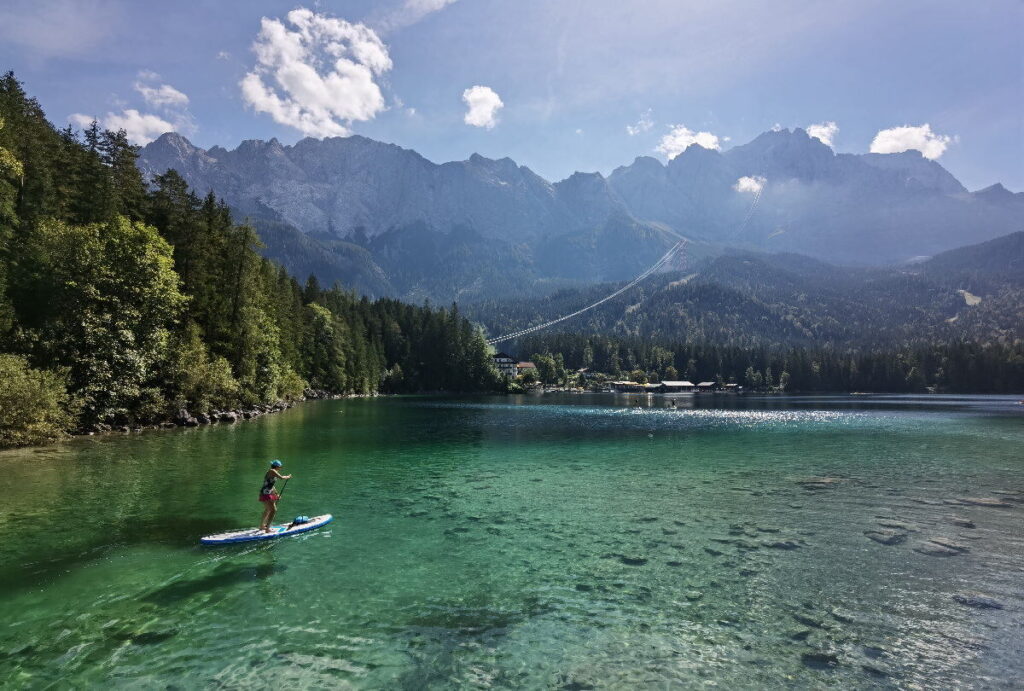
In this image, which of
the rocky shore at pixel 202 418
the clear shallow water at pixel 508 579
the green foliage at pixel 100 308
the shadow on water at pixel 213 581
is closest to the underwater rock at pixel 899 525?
the clear shallow water at pixel 508 579

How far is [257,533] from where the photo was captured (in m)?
20.8

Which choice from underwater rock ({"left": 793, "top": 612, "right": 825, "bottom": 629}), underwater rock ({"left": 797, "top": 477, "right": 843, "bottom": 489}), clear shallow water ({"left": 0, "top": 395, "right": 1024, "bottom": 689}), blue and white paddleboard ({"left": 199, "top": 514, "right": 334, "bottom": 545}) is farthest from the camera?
underwater rock ({"left": 797, "top": 477, "right": 843, "bottom": 489})

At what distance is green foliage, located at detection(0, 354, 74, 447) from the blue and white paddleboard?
2861cm

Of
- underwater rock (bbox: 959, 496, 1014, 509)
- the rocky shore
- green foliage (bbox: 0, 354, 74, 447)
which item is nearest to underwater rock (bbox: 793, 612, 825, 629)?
underwater rock (bbox: 959, 496, 1014, 509)

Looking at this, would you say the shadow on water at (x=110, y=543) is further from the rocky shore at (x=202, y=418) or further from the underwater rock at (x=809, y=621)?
the rocky shore at (x=202, y=418)

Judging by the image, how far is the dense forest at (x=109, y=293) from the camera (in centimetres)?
4288

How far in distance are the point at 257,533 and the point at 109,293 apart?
4000cm

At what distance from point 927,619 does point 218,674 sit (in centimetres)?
1742

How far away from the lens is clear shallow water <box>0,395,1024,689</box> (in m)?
11.7

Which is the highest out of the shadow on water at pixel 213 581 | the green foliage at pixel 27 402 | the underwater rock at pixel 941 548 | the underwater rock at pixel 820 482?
the green foliage at pixel 27 402

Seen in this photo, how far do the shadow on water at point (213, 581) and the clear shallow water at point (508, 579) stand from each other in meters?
0.09

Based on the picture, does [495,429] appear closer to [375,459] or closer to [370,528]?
[375,459]

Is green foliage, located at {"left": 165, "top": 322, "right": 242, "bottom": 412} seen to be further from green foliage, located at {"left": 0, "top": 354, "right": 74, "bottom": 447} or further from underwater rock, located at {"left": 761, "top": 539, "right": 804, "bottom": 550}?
underwater rock, located at {"left": 761, "top": 539, "right": 804, "bottom": 550}

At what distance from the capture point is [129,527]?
71.4ft
